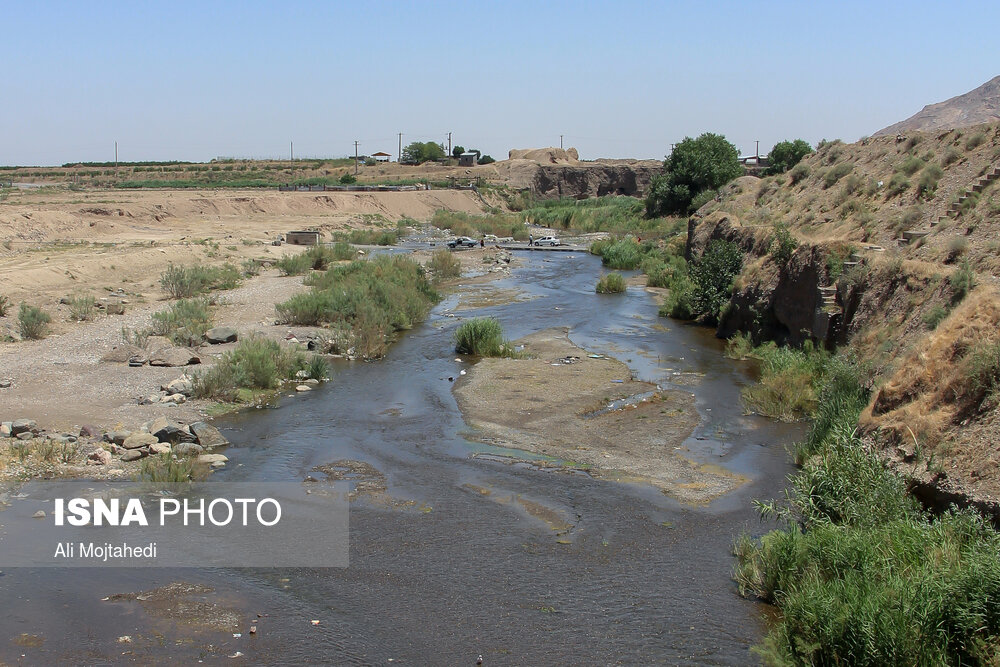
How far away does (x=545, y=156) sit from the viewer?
4606 inches

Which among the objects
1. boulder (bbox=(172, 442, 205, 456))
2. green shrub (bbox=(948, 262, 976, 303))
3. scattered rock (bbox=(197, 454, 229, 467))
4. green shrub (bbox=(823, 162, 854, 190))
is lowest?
scattered rock (bbox=(197, 454, 229, 467))

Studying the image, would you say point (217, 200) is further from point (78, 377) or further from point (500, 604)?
point (500, 604)

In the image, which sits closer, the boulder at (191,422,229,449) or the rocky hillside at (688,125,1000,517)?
the rocky hillside at (688,125,1000,517)

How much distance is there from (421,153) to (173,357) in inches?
4151

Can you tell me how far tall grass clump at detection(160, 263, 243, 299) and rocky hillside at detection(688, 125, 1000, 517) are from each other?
18031 millimetres

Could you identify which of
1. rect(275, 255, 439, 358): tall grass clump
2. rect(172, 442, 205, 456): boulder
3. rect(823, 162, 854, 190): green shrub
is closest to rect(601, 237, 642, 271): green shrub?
rect(823, 162, 854, 190): green shrub

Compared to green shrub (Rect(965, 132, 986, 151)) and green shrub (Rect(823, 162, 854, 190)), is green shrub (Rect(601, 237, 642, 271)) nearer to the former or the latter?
green shrub (Rect(823, 162, 854, 190))

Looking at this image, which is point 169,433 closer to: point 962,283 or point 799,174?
point 962,283

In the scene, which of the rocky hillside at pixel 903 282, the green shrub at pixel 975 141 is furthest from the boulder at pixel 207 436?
the green shrub at pixel 975 141

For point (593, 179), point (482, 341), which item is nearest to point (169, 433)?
point (482, 341)

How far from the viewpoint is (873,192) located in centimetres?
2656

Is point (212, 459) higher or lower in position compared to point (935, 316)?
lower

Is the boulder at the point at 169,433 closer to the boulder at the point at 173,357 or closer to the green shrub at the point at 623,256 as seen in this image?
the boulder at the point at 173,357

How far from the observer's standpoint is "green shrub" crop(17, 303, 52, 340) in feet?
71.8
